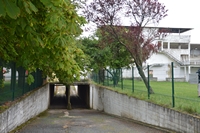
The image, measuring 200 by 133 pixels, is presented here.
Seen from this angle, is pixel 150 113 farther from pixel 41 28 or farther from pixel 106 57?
pixel 106 57

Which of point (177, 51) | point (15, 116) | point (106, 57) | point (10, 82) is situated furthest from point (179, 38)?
point (15, 116)

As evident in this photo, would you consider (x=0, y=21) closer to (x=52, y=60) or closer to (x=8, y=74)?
(x=52, y=60)

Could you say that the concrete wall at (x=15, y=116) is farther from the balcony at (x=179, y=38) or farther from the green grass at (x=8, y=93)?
the balcony at (x=179, y=38)

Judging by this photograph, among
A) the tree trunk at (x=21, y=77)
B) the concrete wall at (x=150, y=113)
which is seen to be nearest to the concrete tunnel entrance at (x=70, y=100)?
the concrete wall at (x=150, y=113)

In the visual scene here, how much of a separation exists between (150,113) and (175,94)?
4.49 ft

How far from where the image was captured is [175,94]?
9.95 metres

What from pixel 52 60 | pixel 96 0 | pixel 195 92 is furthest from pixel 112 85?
pixel 52 60

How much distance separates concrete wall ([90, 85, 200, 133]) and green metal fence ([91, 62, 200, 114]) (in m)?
0.30

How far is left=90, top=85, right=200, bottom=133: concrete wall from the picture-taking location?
7.72 m

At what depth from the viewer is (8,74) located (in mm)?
10461

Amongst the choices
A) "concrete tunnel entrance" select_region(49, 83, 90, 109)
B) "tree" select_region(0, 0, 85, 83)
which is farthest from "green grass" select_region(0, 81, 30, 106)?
"concrete tunnel entrance" select_region(49, 83, 90, 109)

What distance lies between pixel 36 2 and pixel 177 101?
6644 mm

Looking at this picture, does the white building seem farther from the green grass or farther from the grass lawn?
the green grass

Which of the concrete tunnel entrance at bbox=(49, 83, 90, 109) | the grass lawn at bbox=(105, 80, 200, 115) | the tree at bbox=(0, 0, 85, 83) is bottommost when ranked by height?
the concrete tunnel entrance at bbox=(49, 83, 90, 109)
